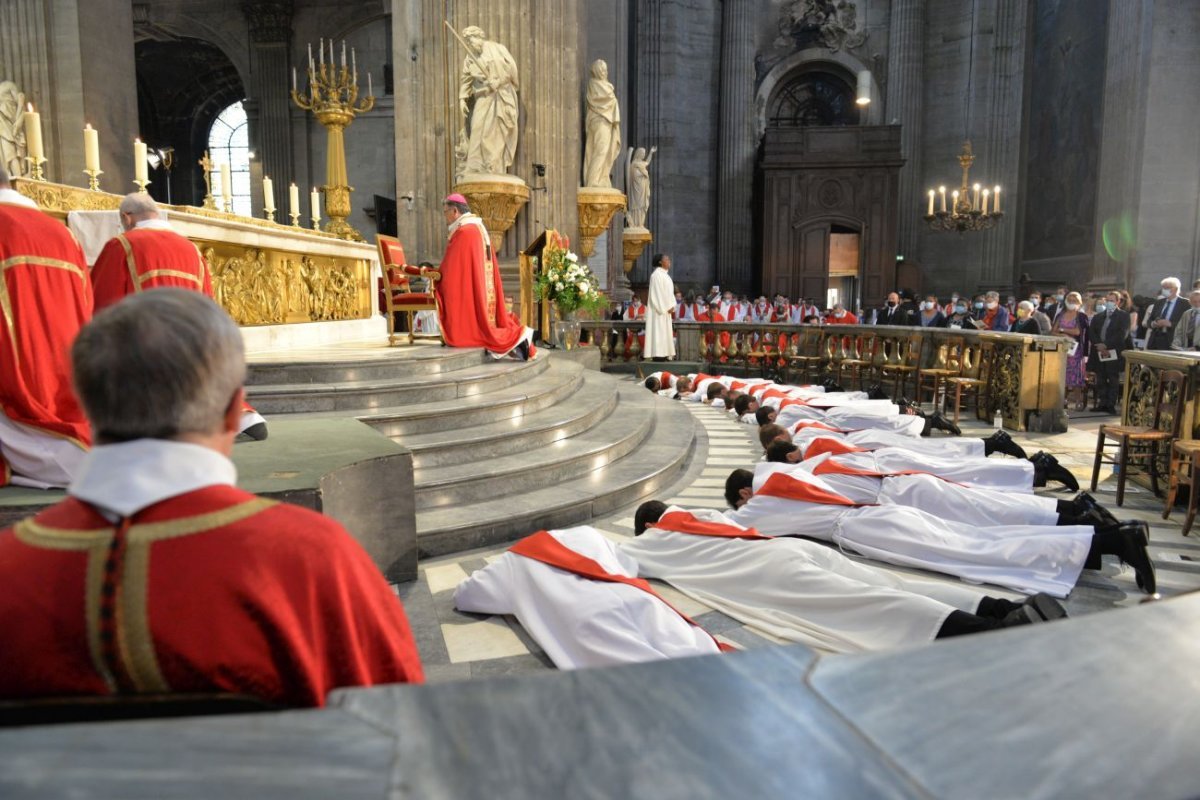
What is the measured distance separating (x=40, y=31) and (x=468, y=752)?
1399 centimetres

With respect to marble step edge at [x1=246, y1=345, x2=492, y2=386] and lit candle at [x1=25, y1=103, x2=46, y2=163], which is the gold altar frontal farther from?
marble step edge at [x1=246, y1=345, x2=492, y2=386]

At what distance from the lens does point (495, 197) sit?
11.2m

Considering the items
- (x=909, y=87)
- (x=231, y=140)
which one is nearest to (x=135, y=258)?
(x=909, y=87)

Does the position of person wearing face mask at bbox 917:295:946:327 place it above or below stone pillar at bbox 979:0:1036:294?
below

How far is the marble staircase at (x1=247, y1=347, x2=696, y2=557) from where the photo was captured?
507cm

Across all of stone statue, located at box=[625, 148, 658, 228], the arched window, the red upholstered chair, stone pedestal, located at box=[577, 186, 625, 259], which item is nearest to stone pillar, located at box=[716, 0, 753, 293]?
stone statue, located at box=[625, 148, 658, 228]

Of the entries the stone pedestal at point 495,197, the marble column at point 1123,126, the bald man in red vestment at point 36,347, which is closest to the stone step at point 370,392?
the bald man in red vestment at point 36,347

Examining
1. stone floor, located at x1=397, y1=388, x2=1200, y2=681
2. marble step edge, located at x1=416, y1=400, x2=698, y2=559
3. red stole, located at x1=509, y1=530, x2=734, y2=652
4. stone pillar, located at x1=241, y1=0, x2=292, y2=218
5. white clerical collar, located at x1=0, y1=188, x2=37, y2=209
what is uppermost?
stone pillar, located at x1=241, y1=0, x2=292, y2=218

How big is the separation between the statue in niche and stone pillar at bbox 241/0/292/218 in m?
15.1

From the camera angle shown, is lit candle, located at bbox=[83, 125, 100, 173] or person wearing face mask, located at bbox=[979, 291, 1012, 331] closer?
A: lit candle, located at bbox=[83, 125, 100, 173]

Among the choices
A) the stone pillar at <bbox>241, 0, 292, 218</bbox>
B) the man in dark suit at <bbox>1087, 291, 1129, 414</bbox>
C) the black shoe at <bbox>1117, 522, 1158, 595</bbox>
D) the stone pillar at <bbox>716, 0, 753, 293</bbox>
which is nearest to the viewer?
the black shoe at <bbox>1117, 522, 1158, 595</bbox>

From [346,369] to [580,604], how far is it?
3575 millimetres

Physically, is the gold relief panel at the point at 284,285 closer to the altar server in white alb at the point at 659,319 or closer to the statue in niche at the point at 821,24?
the altar server in white alb at the point at 659,319

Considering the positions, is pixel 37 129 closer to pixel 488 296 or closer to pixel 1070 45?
pixel 488 296
